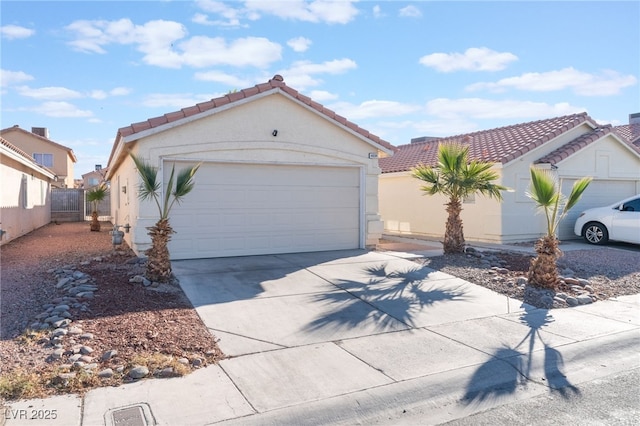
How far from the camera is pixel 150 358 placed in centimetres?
480

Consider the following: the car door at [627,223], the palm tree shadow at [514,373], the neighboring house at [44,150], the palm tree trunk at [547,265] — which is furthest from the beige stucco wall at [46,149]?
the palm tree shadow at [514,373]

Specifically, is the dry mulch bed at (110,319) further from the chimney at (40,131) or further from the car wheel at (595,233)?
the chimney at (40,131)

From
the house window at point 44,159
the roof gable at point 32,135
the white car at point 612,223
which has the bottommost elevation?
the white car at point 612,223

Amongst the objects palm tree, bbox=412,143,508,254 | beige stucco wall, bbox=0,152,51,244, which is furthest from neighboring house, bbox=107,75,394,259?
beige stucco wall, bbox=0,152,51,244

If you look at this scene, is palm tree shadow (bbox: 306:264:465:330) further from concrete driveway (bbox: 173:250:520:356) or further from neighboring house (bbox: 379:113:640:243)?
neighboring house (bbox: 379:113:640:243)

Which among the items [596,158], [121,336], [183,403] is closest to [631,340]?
[183,403]

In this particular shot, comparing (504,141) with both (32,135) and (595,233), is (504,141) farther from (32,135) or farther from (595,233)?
(32,135)

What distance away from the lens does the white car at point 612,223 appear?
44.3 feet

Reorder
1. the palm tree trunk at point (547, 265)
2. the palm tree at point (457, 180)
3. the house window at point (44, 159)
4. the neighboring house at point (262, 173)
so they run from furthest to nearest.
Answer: the house window at point (44, 159) < the palm tree at point (457, 180) < the neighboring house at point (262, 173) < the palm tree trunk at point (547, 265)

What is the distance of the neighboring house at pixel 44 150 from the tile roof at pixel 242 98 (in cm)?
2694

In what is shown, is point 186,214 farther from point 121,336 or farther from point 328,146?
point 121,336

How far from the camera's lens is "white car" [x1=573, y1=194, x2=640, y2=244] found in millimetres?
13492

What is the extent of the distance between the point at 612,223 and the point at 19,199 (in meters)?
18.9

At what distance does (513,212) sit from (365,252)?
5.69m
